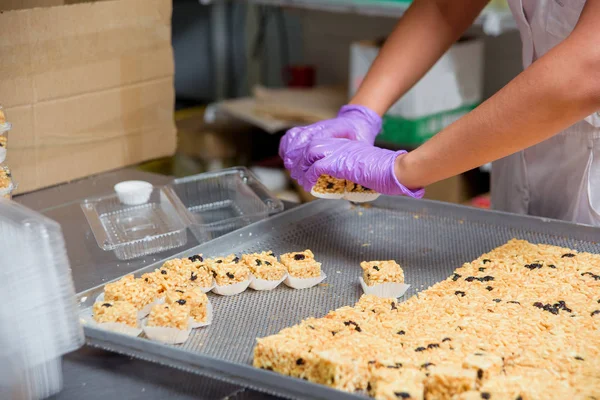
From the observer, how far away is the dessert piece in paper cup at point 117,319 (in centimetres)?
130

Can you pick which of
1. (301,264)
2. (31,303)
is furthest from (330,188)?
(31,303)

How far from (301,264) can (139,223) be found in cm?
50

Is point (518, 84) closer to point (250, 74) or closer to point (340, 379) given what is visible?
point (340, 379)

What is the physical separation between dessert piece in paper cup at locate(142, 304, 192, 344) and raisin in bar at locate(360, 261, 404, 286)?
1.31 ft

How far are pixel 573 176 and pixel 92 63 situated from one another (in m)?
1.31

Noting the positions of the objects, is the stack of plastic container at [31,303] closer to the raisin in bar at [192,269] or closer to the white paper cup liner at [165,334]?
the white paper cup liner at [165,334]

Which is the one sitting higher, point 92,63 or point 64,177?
point 92,63

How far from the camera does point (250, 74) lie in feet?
14.7

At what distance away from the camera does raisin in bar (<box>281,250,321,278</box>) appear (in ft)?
4.98

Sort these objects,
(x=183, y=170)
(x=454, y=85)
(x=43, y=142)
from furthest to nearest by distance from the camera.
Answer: (x=454, y=85), (x=183, y=170), (x=43, y=142)

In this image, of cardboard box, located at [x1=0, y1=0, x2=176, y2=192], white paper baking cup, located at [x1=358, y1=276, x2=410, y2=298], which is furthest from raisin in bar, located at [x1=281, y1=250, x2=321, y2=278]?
cardboard box, located at [x1=0, y1=0, x2=176, y2=192]

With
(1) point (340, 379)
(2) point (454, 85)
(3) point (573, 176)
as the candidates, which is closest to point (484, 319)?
(1) point (340, 379)

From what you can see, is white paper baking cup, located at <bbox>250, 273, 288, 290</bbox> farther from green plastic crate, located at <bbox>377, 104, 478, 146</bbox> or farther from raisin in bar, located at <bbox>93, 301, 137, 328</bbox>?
green plastic crate, located at <bbox>377, 104, 478, 146</bbox>

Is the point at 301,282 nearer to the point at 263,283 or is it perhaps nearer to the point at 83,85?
the point at 263,283
